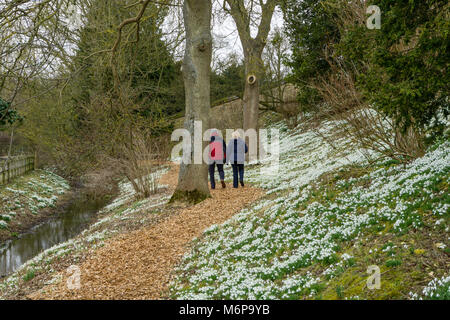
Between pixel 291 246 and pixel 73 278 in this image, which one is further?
pixel 73 278

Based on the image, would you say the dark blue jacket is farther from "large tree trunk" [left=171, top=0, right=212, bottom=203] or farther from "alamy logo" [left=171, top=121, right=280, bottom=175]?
"large tree trunk" [left=171, top=0, right=212, bottom=203]

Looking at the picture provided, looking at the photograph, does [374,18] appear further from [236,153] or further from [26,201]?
[26,201]

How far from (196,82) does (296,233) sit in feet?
23.4

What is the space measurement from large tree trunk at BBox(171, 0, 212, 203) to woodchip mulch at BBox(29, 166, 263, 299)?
745 mm

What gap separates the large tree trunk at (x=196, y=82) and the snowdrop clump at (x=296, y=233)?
2.92 m

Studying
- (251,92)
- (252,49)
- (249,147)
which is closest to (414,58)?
(252,49)

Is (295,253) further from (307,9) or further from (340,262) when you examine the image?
(307,9)

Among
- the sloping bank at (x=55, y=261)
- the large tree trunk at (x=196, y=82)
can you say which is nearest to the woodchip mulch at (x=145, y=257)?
the sloping bank at (x=55, y=261)

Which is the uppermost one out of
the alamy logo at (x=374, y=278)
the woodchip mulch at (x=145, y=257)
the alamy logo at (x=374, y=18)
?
the alamy logo at (x=374, y=18)

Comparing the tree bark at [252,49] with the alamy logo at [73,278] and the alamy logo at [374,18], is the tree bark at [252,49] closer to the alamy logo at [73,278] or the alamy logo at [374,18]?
the alamy logo at [374,18]

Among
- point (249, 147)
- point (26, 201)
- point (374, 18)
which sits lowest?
point (26, 201)

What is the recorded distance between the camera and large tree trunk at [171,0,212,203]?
516 inches

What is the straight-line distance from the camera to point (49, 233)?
1834cm

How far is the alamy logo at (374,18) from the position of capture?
7.26 metres
